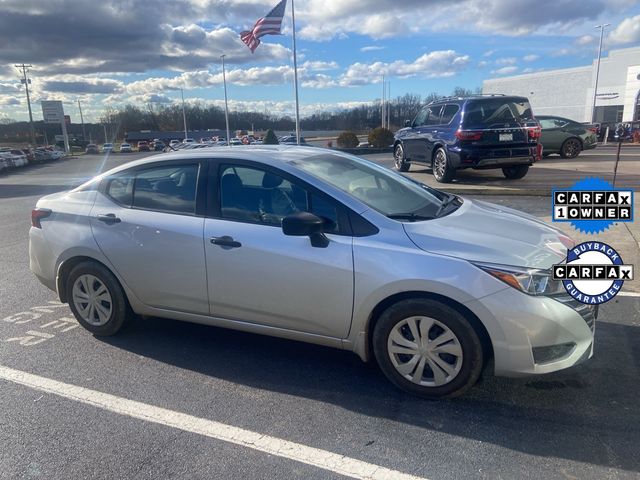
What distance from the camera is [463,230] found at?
3.22 m

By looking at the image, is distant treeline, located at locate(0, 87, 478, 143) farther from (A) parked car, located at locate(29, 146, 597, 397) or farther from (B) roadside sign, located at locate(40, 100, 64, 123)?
(A) parked car, located at locate(29, 146, 597, 397)

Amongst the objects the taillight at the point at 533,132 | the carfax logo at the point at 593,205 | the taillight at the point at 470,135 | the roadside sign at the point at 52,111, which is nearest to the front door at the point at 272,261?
→ the carfax logo at the point at 593,205

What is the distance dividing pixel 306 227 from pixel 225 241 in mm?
710

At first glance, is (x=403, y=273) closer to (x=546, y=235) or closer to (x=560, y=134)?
(x=546, y=235)

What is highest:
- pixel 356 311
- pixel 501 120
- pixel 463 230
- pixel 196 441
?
pixel 501 120

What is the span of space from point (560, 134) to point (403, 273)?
1656cm

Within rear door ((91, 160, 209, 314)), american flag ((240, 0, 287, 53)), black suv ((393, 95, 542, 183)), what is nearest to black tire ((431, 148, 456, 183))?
black suv ((393, 95, 542, 183))

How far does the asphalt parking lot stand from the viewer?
101 inches

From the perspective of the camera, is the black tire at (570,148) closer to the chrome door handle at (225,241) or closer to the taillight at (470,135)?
the taillight at (470,135)

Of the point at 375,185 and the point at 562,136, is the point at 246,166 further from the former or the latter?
the point at 562,136

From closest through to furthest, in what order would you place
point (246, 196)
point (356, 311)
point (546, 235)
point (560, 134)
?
point (356, 311), point (546, 235), point (246, 196), point (560, 134)

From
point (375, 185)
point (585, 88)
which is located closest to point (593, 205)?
point (375, 185)

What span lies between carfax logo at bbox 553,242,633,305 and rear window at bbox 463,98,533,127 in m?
8.08

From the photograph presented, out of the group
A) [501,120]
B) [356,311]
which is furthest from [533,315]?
[501,120]
